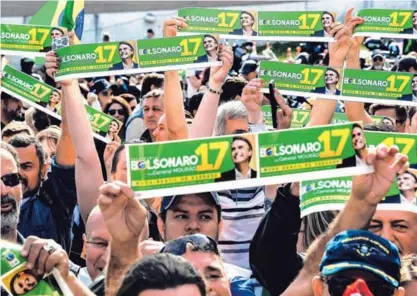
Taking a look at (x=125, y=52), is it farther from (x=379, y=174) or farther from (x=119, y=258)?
(x=119, y=258)

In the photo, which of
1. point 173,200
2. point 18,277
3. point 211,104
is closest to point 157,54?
point 211,104

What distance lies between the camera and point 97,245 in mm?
5094

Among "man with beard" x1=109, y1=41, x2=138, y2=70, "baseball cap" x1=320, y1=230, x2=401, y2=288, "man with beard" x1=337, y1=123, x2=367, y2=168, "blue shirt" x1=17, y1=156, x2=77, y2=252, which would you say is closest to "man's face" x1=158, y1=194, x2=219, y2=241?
"man with beard" x1=337, y1=123, x2=367, y2=168

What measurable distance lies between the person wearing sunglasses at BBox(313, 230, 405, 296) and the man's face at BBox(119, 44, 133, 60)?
3.33 metres

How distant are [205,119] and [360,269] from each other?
3.00 metres

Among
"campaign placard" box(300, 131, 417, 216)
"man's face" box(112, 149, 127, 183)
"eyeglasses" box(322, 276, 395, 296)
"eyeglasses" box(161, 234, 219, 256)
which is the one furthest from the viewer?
"man's face" box(112, 149, 127, 183)

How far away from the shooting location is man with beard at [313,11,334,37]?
25.3 ft

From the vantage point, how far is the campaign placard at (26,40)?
7227 millimetres

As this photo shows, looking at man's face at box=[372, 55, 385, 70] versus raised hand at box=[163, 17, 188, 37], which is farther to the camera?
man's face at box=[372, 55, 385, 70]

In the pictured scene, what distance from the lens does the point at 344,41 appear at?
7148 millimetres

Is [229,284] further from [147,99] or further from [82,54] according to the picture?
[147,99]

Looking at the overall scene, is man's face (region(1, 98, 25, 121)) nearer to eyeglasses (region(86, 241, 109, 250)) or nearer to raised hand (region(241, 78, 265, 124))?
raised hand (region(241, 78, 265, 124))

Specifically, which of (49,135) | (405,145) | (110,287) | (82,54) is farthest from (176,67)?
(110,287)

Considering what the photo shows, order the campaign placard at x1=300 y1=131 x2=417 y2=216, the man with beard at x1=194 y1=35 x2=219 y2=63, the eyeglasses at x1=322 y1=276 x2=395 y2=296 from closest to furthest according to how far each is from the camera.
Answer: the eyeglasses at x1=322 y1=276 x2=395 y2=296, the campaign placard at x1=300 y1=131 x2=417 y2=216, the man with beard at x1=194 y1=35 x2=219 y2=63
